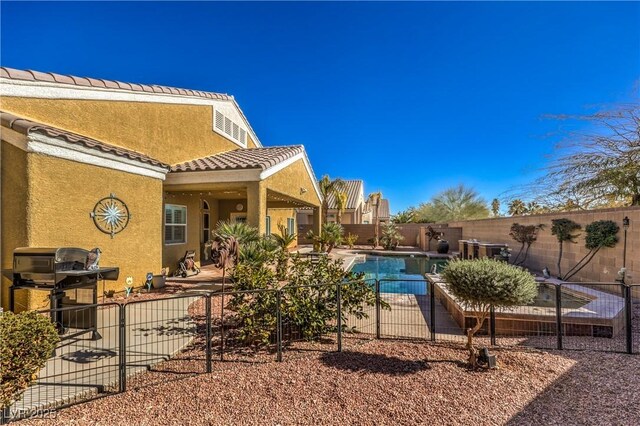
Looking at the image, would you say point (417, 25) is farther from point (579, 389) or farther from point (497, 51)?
point (579, 389)

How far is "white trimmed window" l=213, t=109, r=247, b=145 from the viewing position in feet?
44.9

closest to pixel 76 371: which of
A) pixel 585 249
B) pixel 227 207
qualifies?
pixel 227 207

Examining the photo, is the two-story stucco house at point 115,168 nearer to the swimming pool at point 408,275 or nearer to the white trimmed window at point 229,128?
the white trimmed window at point 229,128

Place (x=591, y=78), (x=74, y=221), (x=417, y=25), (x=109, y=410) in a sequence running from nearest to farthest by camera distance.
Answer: (x=109, y=410) → (x=74, y=221) → (x=417, y=25) → (x=591, y=78)

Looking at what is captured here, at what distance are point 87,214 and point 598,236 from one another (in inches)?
612

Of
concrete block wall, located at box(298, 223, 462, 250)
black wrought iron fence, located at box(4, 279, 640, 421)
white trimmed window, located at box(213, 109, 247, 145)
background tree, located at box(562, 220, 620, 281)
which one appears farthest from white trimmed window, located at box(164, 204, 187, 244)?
concrete block wall, located at box(298, 223, 462, 250)

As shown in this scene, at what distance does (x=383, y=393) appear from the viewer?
380 centimetres

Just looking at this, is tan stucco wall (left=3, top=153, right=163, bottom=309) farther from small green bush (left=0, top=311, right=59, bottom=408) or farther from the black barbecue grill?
small green bush (left=0, top=311, right=59, bottom=408)

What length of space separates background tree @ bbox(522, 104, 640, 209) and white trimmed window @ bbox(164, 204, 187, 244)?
15.4 meters

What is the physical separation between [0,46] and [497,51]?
16.0 metres

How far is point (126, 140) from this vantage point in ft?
30.9

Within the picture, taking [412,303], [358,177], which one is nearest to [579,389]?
[412,303]

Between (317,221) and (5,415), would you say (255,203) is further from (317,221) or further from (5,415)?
(317,221)

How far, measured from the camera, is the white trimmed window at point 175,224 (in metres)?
11.6
